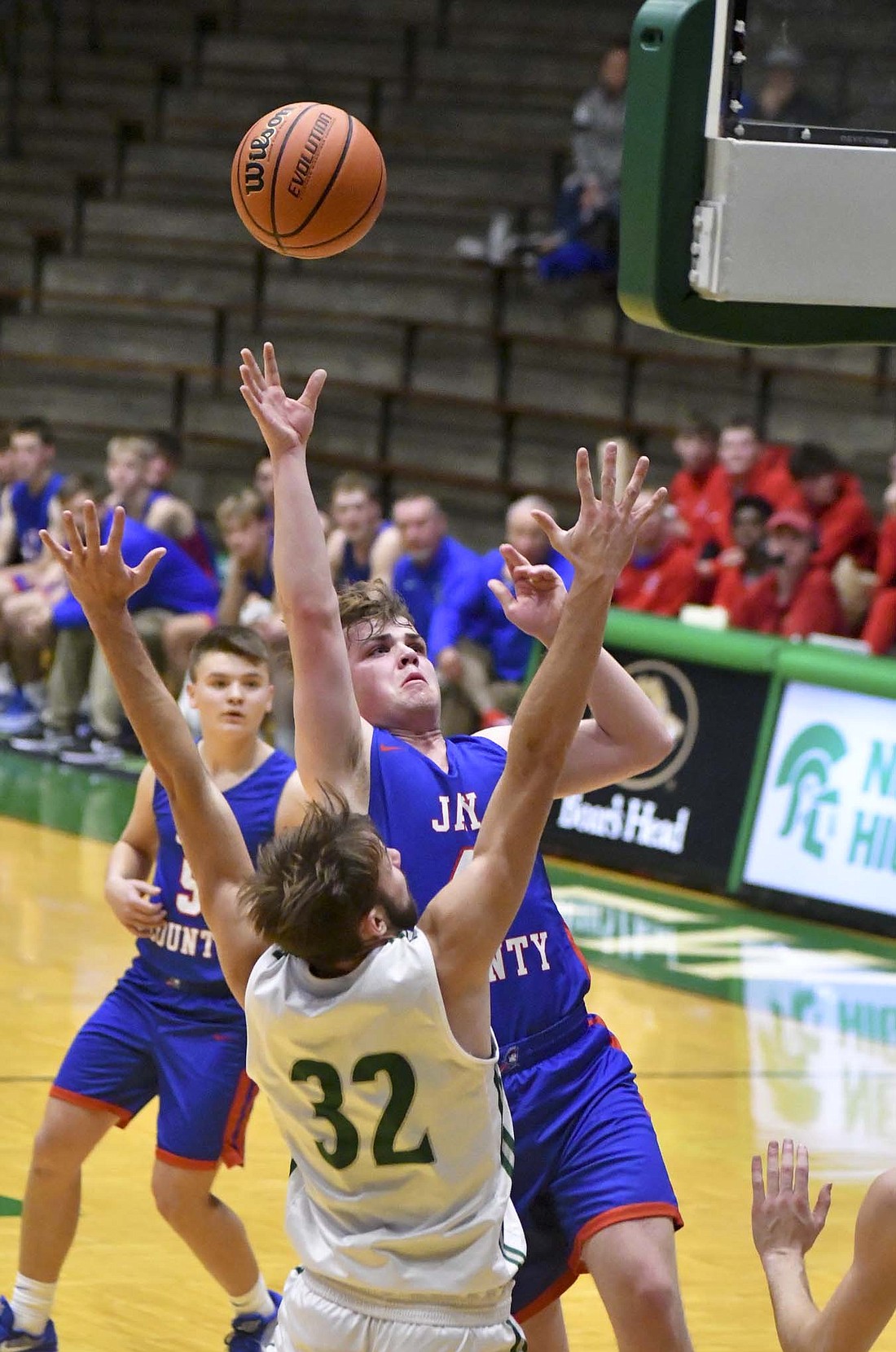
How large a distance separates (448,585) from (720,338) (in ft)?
27.5

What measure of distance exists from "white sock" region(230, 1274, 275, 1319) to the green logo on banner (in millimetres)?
5599

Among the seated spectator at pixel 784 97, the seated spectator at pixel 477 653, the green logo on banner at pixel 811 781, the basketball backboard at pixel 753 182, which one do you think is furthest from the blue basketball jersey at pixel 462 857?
the seated spectator at pixel 477 653

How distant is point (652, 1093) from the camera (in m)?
7.71

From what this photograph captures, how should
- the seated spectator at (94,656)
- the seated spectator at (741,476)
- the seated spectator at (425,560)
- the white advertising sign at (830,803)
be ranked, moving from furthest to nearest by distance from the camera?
the seated spectator at (94,656)
the seated spectator at (741,476)
the seated spectator at (425,560)
the white advertising sign at (830,803)

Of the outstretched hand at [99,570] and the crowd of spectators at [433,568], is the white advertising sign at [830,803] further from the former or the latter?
the outstretched hand at [99,570]

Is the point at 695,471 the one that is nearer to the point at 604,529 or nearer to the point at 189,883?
the point at 189,883

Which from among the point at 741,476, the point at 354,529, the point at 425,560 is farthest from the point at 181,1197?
the point at 741,476

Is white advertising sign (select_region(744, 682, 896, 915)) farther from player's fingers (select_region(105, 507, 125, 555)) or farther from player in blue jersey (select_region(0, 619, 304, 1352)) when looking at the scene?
player's fingers (select_region(105, 507, 125, 555))

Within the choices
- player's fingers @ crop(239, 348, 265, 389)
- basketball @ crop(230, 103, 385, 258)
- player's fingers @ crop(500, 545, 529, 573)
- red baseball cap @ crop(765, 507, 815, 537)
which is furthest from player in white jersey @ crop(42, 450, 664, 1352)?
red baseball cap @ crop(765, 507, 815, 537)

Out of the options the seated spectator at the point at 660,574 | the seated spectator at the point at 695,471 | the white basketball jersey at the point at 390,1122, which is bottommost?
the seated spectator at the point at 660,574

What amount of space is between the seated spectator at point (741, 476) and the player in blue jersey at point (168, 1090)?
769 cm

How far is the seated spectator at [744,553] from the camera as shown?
12016mm

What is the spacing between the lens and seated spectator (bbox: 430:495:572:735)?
12.2 m

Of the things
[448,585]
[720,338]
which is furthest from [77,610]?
[720,338]
